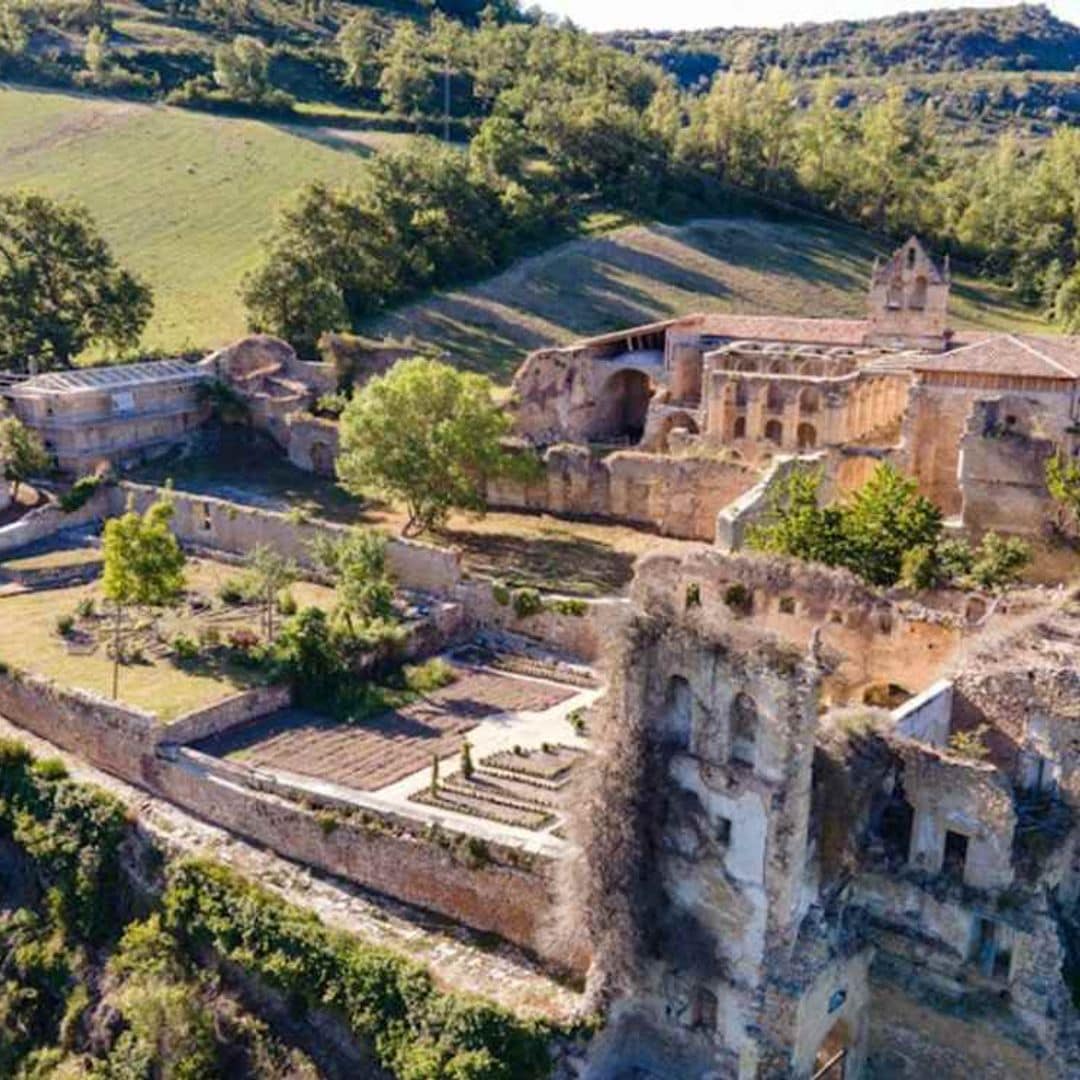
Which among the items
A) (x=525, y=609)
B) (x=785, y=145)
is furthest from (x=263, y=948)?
(x=785, y=145)

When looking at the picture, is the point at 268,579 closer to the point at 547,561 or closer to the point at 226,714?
the point at 226,714

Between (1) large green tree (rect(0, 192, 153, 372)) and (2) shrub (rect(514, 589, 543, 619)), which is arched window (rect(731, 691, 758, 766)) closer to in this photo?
(2) shrub (rect(514, 589, 543, 619))

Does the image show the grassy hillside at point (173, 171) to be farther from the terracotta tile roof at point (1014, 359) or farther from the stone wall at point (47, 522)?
the terracotta tile roof at point (1014, 359)

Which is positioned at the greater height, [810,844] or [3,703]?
[810,844]

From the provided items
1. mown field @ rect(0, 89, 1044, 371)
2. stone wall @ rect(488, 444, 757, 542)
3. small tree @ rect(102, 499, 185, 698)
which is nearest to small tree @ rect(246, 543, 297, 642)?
small tree @ rect(102, 499, 185, 698)

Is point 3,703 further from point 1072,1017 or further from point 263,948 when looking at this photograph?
point 1072,1017
